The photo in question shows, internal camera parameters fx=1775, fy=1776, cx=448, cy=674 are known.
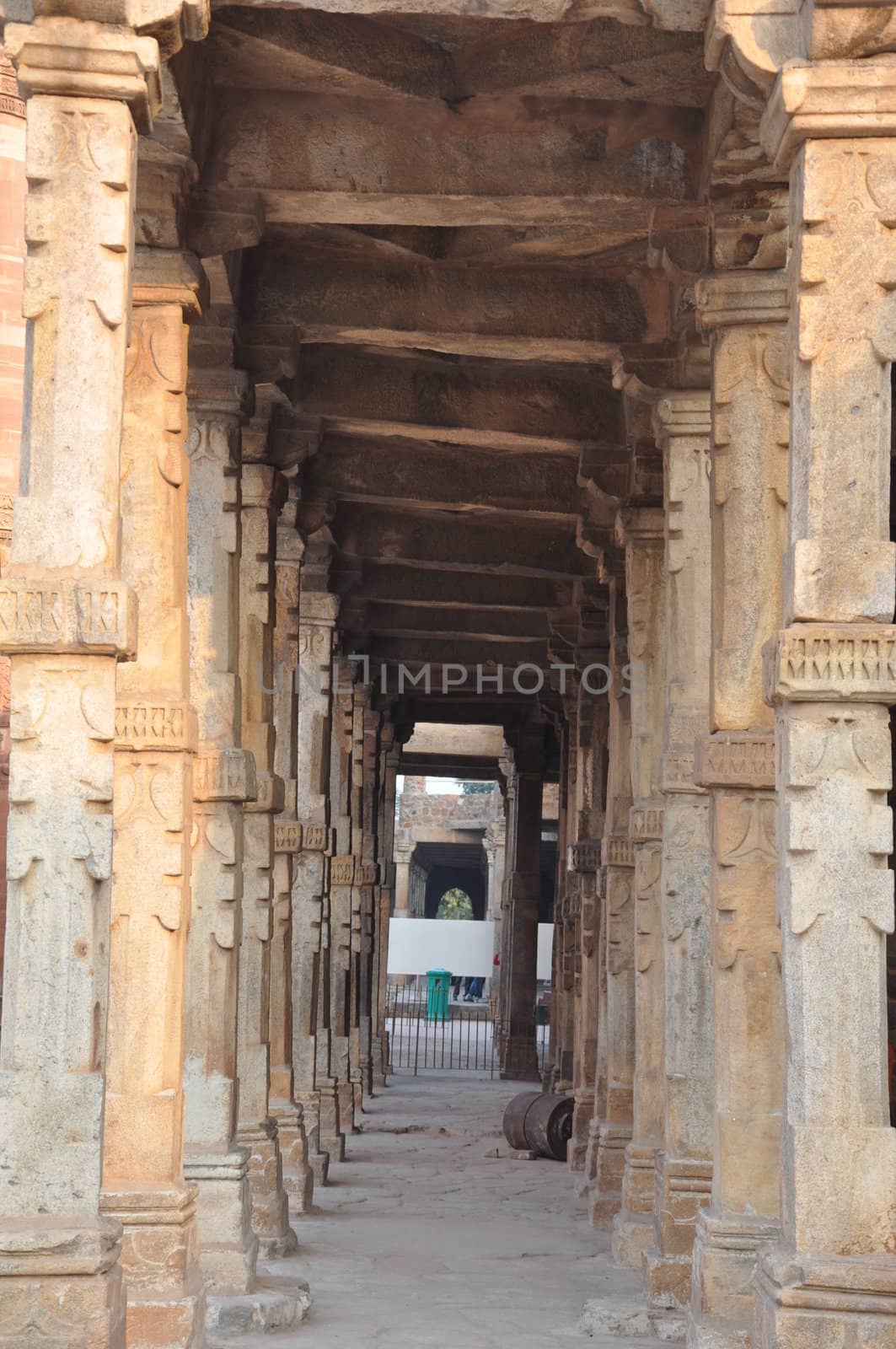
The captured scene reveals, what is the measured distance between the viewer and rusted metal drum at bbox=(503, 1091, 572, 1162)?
51.0 feet

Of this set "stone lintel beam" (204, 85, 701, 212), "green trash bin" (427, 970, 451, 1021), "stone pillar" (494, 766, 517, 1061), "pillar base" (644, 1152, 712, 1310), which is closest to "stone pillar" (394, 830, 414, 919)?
"green trash bin" (427, 970, 451, 1021)

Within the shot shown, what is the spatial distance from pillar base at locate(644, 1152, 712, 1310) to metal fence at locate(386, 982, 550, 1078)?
1723 cm

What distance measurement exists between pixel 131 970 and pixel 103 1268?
75.8 inches

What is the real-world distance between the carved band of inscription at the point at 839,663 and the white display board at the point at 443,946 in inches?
1000

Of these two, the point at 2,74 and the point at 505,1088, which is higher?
the point at 2,74

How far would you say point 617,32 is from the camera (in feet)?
23.4

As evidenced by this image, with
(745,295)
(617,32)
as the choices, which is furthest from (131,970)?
(617,32)

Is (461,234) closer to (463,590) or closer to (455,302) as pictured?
(455,302)

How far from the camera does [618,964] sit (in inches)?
460

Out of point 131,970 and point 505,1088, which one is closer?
point 131,970

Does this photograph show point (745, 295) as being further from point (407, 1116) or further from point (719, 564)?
point (407, 1116)

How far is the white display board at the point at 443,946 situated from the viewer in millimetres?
30297

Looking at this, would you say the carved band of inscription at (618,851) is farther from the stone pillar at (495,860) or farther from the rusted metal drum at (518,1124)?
the stone pillar at (495,860)

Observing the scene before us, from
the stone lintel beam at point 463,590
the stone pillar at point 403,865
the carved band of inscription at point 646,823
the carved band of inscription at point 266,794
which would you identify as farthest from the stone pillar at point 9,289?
the stone pillar at point 403,865
